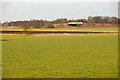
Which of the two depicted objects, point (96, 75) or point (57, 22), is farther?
point (57, 22)

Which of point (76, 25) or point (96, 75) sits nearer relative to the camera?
point (96, 75)

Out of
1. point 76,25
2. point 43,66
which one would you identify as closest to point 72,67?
point 43,66

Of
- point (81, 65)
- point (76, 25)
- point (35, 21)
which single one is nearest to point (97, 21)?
point (76, 25)

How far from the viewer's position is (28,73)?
13188mm

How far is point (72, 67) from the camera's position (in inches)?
594

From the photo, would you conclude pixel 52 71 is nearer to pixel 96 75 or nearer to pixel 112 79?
pixel 96 75

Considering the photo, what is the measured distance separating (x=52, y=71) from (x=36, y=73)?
3.53 feet

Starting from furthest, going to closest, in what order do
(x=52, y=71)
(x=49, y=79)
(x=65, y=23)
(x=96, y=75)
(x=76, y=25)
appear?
1. (x=65, y=23)
2. (x=76, y=25)
3. (x=52, y=71)
4. (x=96, y=75)
5. (x=49, y=79)

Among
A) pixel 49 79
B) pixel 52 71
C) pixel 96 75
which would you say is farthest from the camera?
pixel 52 71

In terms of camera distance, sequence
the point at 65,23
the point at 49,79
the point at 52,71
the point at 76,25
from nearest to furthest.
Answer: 1. the point at 49,79
2. the point at 52,71
3. the point at 76,25
4. the point at 65,23

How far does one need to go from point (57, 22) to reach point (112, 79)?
163m

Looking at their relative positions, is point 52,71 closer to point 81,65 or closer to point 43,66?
point 43,66

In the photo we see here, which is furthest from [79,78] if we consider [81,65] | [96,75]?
[81,65]

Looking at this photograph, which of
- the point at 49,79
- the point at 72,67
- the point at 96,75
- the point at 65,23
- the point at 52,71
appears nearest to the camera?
the point at 49,79
